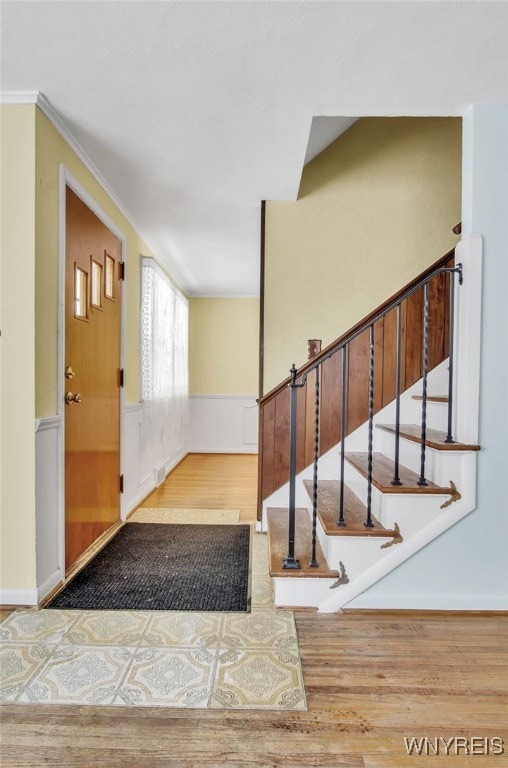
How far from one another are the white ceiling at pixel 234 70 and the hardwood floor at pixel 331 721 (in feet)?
7.15

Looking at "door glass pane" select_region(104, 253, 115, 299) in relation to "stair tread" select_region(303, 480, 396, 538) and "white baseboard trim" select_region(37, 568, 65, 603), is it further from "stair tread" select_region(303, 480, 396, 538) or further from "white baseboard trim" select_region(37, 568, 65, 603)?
"stair tread" select_region(303, 480, 396, 538)

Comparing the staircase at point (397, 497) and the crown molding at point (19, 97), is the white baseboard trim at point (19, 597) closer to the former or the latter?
the staircase at point (397, 497)

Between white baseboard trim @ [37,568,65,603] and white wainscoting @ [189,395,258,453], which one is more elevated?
white wainscoting @ [189,395,258,453]

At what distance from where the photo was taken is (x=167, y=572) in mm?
2312

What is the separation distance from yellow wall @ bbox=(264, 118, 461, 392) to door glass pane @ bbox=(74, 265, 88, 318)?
1.19m

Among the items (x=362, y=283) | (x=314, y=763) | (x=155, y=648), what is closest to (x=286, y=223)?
(x=362, y=283)

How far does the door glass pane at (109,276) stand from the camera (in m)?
2.85

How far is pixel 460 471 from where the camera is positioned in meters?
1.92

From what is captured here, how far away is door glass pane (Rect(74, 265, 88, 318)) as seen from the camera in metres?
2.37

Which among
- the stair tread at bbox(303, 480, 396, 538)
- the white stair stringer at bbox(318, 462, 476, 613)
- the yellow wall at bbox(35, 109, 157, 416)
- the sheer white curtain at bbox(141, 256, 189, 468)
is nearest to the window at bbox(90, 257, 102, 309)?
the yellow wall at bbox(35, 109, 157, 416)

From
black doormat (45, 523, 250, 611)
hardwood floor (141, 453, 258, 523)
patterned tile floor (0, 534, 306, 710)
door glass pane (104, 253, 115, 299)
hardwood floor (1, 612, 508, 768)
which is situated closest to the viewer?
hardwood floor (1, 612, 508, 768)

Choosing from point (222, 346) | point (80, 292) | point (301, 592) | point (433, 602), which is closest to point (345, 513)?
point (301, 592)

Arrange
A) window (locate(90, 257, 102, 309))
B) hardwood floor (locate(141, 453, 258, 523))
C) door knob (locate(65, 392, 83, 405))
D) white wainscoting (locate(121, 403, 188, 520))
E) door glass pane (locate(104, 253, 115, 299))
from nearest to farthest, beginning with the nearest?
door knob (locate(65, 392, 83, 405)) < window (locate(90, 257, 102, 309)) < door glass pane (locate(104, 253, 115, 299)) < white wainscoting (locate(121, 403, 188, 520)) < hardwood floor (locate(141, 453, 258, 523))

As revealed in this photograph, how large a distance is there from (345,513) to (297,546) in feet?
Result: 0.93
